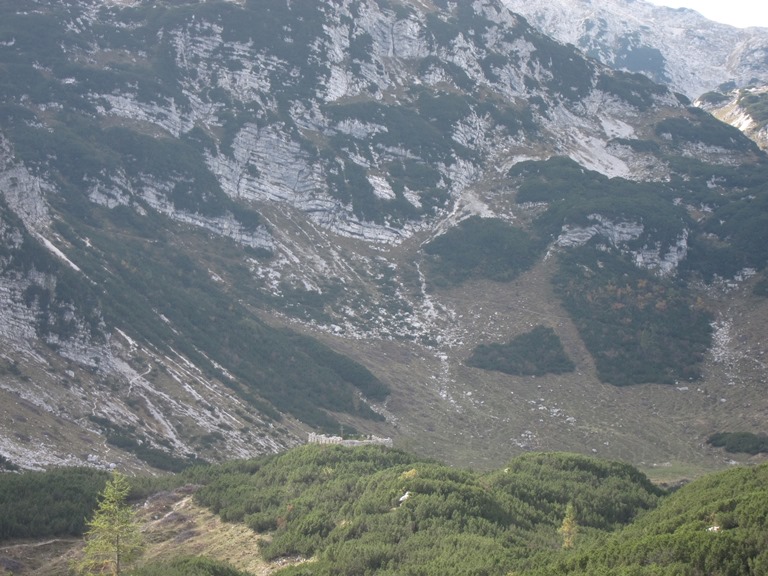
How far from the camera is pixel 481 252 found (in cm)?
10538

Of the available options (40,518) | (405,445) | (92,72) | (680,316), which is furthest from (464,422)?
(92,72)

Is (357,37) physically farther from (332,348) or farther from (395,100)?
(332,348)

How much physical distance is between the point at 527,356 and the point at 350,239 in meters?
29.4

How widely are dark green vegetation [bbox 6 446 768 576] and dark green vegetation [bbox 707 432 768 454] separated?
92.9 ft

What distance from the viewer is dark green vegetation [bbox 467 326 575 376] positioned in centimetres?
8619

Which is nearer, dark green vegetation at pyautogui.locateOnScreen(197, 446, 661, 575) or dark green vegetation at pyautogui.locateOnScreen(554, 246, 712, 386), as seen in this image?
dark green vegetation at pyautogui.locateOnScreen(197, 446, 661, 575)

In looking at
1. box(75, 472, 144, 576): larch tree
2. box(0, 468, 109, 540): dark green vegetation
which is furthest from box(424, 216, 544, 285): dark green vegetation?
box(75, 472, 144, 576): larch tree

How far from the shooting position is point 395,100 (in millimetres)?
129750

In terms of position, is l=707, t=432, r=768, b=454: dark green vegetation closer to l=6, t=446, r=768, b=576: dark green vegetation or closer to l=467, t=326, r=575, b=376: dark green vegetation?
l=467, t=326, r=575, b=376: dark green vegetation

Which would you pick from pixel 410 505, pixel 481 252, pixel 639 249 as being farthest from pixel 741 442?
pixel 410 505

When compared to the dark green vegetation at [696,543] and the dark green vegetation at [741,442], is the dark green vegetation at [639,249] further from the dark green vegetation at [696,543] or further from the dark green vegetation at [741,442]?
the dark green vegetation at [696,543]

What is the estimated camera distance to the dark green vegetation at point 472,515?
2602 cm

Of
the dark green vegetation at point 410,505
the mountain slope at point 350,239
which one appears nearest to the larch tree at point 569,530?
the dark green vegetation at point 410,505

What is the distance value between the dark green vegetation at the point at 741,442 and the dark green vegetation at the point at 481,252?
33590 millimetres
